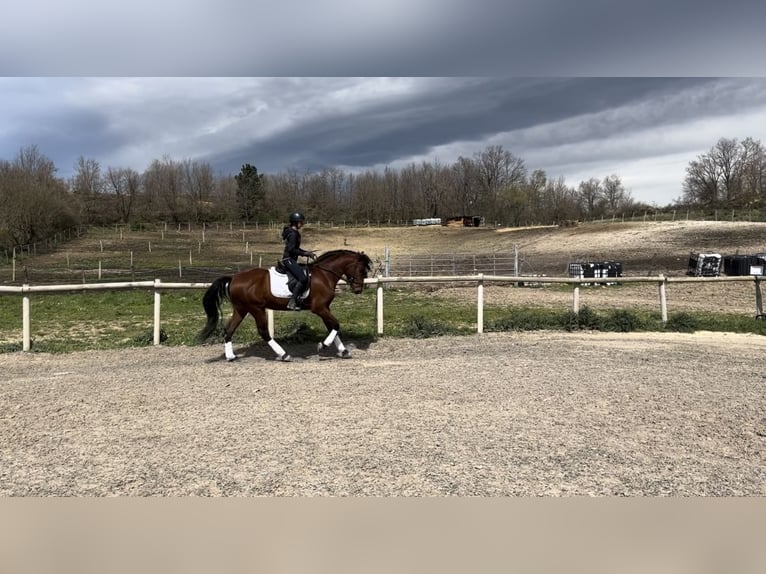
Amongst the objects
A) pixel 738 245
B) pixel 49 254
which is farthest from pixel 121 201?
pixel 738 245

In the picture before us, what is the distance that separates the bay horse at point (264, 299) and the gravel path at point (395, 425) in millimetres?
322

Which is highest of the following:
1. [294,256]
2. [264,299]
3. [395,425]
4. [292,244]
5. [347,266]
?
[292,244]

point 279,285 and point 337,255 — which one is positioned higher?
point 337,255

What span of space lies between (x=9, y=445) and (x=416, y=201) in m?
74.6

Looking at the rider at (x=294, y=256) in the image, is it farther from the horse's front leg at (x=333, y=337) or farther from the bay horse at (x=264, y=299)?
the horse's front leg at (x=333, y=337)

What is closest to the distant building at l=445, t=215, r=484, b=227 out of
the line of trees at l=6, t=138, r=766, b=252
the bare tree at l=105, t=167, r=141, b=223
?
the line of trees at l=6, t=138, r=766, b=252

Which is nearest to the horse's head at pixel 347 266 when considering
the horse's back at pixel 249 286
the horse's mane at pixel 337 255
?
the horse's mane at pixel 337 255

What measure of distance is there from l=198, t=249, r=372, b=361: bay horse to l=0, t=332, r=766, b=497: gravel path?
0.32m

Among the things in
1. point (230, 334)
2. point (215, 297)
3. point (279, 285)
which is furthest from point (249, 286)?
point (230, 334)

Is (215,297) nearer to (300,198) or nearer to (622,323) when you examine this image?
(622,323)

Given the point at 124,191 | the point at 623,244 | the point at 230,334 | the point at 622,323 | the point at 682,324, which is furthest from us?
the point at 124,191

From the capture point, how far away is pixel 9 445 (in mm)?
3607

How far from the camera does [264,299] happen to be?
6.80 metres

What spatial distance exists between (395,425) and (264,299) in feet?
11.4
